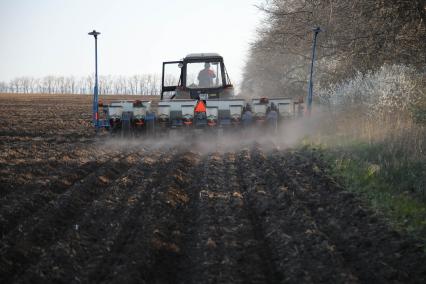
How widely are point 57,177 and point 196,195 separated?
2.70m

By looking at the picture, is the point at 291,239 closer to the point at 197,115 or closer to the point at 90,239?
the point at 90,239

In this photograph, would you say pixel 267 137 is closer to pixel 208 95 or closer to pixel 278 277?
pixel 208 95

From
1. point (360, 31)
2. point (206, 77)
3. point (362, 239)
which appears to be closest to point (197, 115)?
point (206, 77)

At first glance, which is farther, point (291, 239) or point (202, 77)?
point (202, 77)

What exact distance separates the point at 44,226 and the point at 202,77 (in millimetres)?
Result: 9786

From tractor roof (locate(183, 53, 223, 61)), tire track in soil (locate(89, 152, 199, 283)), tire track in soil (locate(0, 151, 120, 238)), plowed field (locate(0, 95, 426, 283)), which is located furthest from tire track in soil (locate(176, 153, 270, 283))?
tractor roof (locate(183, 53, 223, 61))

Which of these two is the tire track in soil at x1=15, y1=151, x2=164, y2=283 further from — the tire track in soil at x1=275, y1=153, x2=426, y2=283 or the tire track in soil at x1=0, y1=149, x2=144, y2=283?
the tire track in soil at x1=275, y1=153, x2=426, y2=283

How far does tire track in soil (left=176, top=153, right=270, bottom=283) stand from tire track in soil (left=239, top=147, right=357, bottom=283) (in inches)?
7.5

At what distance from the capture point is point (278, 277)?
394 centimetres

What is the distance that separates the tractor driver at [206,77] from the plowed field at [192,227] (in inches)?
221

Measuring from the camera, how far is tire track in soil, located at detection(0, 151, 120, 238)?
17.8ft

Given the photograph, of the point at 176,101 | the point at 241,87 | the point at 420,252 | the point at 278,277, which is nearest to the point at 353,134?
the point at 176,101

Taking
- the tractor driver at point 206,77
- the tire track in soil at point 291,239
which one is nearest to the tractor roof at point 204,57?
the tractor driver at point 206,77

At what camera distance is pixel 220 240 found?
473 centimetres
